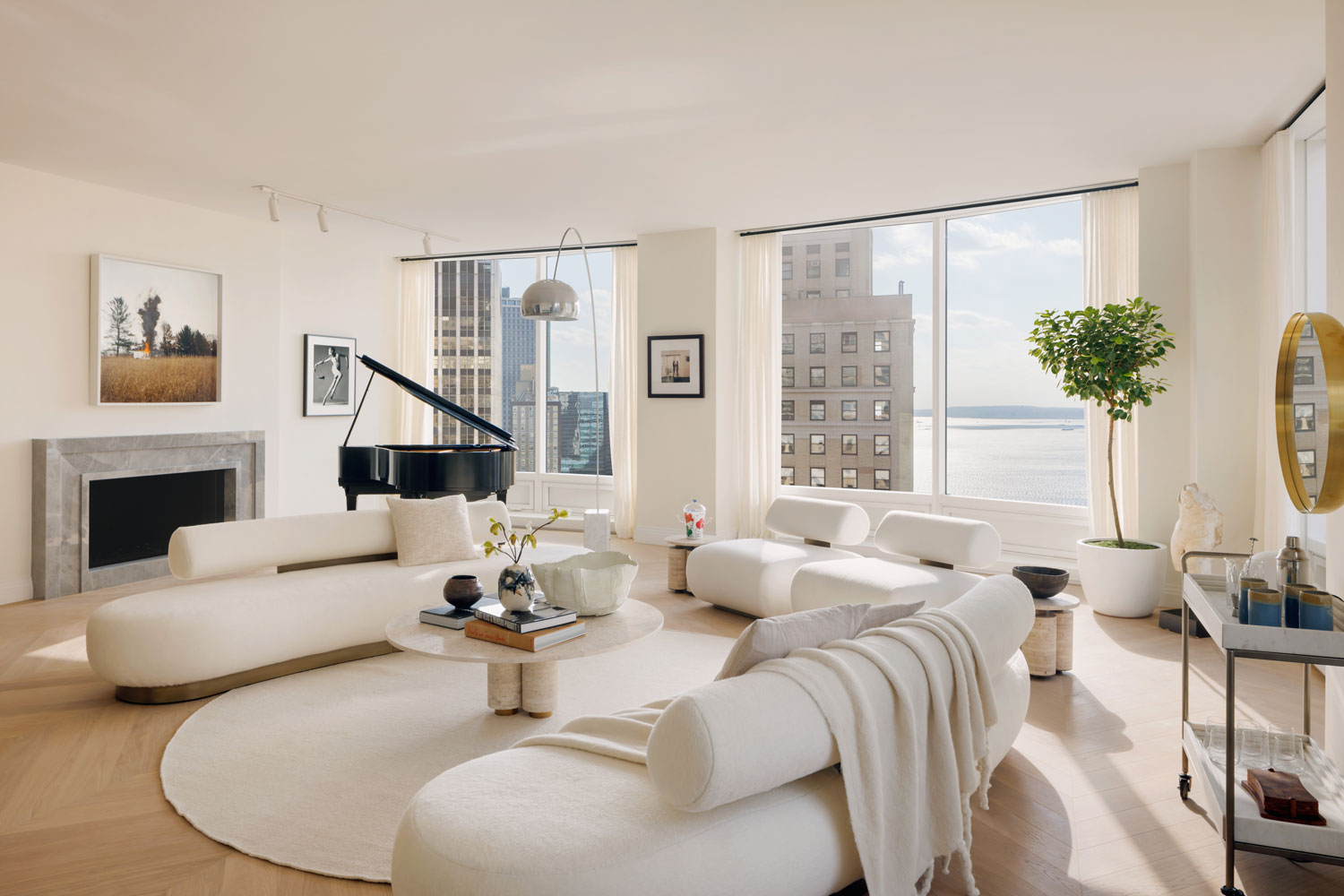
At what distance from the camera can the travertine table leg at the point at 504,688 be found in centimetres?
338

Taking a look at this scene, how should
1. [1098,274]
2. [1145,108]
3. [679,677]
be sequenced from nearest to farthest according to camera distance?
[679,677]
[1145,108]
[1098,274]

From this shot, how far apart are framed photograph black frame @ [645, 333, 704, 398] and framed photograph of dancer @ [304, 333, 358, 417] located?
3063mm

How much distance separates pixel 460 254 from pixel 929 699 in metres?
7.85

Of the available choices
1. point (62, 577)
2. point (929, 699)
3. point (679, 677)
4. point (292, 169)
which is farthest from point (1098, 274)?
point (62, 577)

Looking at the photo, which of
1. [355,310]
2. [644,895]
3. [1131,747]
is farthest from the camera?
[355,310]

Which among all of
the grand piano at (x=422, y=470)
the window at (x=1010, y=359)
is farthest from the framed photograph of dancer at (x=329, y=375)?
the window at (x=1010, y=359)

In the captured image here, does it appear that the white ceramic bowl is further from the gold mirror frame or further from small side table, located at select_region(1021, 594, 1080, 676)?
the gold mirror frame

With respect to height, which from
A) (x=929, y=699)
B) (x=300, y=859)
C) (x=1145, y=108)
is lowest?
(x=300, y=859)

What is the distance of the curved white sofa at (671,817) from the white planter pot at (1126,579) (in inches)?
157

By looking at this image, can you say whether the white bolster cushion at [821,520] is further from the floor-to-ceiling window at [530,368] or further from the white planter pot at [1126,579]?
the floor-to-ceiling window at [530,368]

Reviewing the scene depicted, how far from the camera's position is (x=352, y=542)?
14.7 feet

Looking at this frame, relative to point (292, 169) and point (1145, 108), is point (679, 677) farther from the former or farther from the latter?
point (292, 169)

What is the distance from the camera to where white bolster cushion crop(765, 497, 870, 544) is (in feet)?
17.1

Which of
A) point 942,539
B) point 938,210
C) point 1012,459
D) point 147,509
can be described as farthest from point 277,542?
point 938,210
